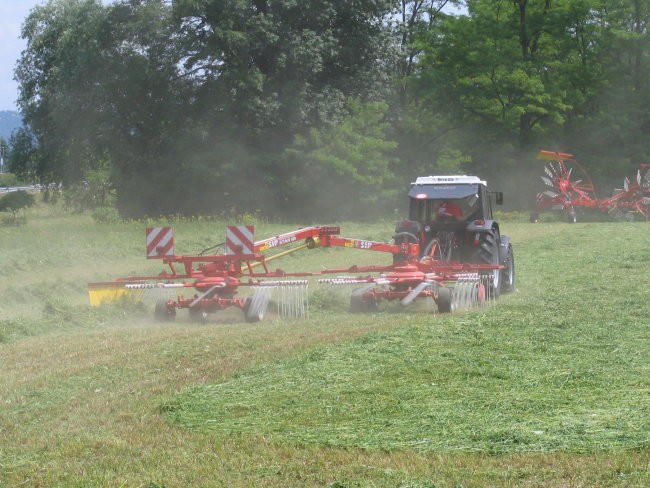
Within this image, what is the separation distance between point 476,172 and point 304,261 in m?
25.4

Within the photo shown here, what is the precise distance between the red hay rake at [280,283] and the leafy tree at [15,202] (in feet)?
135

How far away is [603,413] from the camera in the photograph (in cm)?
629

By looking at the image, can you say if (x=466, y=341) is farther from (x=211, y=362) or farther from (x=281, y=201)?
(x=281, y=201)

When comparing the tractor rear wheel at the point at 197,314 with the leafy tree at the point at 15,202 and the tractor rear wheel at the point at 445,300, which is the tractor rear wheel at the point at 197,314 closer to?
the tractor rear wheel at the point at 445,300

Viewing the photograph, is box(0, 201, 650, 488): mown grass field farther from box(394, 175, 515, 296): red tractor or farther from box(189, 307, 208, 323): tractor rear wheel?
box(394, 175, 515, 296): red tractor

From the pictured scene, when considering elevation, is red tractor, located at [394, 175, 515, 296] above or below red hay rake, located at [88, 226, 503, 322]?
above

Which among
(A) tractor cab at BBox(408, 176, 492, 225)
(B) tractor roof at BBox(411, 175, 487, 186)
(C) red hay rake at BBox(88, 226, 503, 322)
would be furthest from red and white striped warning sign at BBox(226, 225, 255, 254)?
(B) tractor roof at BBox(411, 175, 487, 186)

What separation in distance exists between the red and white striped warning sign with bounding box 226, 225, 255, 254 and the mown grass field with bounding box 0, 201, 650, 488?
3.30 feet

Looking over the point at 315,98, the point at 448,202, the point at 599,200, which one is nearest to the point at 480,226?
the point at 448,202

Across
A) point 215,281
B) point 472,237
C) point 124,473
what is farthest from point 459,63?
point 124,473

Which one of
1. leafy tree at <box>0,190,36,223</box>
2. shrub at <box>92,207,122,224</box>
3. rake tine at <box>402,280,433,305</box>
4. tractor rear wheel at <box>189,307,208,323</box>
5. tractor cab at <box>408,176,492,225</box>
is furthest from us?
leafy tree at <box>0,190,36,223</box>

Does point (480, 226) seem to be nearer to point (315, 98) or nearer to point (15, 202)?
point (315, 98)

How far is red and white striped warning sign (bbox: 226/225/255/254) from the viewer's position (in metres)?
12.6

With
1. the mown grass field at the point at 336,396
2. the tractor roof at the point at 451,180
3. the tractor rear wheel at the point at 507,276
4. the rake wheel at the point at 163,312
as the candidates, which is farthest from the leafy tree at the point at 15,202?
the tractor rear wheel at the point at 507,276
